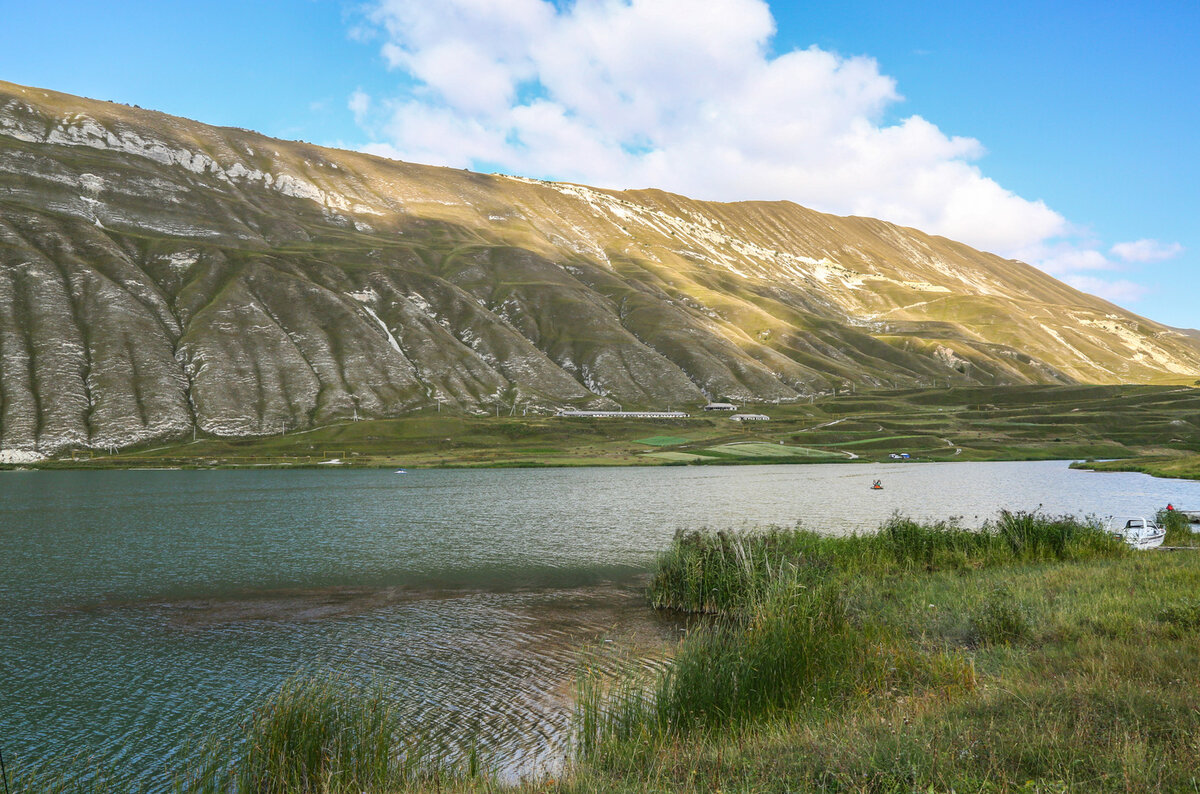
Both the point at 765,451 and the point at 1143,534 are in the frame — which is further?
the point at 765,451

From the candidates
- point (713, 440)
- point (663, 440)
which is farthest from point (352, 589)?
point (713, 440)

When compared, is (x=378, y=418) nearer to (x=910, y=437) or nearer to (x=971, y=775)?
(x=910, y=437)

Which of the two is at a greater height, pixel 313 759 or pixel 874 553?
pixel 874 553

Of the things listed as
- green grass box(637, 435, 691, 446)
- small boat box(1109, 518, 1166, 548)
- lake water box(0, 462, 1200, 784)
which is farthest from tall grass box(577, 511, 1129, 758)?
green grass box(637, 435, 691, 446)

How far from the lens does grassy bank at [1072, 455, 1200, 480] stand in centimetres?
9995

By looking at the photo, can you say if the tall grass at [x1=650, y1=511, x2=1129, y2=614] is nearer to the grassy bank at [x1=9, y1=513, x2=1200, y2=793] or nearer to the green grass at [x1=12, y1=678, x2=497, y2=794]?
the grassy bank at [x1=9, y1=513, x2=1200, y2=793]

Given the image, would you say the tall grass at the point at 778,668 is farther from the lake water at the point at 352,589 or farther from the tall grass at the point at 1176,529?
the tall grass at the point at 1176,529

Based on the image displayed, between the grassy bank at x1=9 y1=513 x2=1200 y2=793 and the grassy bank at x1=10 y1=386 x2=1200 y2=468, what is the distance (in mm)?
112897

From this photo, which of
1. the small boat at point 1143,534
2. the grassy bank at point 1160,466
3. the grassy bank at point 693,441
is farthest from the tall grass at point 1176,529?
the grassy bank at point 693,441

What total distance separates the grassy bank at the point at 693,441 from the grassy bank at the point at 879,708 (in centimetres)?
11290

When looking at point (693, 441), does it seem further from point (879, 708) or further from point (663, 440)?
point (879, 708)

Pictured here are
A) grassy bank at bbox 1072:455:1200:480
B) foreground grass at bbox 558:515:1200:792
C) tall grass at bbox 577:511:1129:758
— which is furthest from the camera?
grassy bank at bbox 1072:455:1200:480

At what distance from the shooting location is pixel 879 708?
47.2 ft

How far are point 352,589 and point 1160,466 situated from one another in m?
122
